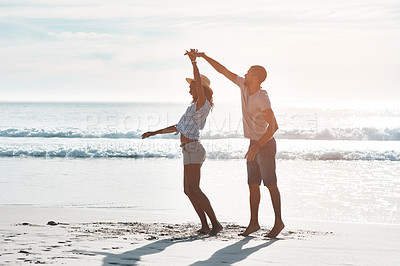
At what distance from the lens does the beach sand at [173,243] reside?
4.16m

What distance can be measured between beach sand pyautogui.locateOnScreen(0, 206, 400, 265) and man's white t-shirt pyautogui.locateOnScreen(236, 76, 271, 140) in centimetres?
107

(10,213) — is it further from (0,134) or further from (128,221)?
(0,134)

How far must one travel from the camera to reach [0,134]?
97.9 feet

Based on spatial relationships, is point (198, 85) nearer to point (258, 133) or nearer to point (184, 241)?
point (258, 133)

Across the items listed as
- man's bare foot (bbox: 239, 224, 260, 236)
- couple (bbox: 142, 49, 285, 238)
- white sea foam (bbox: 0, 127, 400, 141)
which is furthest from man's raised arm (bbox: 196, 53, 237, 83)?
white sea foam (bbox: 0, 127, 400, 141)

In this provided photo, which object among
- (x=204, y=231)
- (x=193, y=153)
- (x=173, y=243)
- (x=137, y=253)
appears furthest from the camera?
(x=204, y=231)

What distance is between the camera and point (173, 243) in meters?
4.84

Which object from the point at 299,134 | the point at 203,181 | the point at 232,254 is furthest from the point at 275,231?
the point at 299,134

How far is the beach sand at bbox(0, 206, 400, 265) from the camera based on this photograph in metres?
4.16

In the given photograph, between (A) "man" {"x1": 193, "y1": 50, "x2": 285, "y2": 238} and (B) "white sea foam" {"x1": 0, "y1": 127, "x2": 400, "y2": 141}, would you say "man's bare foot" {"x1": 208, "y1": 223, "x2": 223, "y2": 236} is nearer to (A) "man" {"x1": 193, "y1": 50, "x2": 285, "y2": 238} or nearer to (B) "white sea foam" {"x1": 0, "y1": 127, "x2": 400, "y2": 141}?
(A) "man" {"x1": 193, "y1": 50, "x2": 285, "y2": 238}

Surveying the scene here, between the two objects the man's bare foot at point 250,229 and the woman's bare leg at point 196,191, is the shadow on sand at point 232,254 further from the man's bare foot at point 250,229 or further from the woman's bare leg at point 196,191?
the woman's bare leg at point 196,191

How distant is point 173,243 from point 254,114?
1.53m

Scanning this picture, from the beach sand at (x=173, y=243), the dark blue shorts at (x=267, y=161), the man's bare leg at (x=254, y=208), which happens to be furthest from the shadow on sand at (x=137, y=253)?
the dark blue shorts at (x=267, y=161)

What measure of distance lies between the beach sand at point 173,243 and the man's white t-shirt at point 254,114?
1073 millimetres
